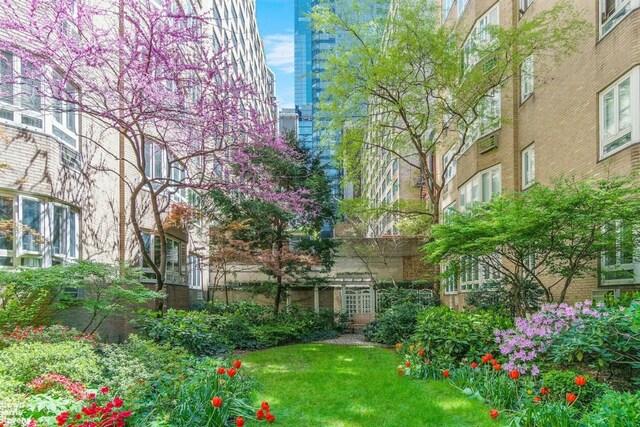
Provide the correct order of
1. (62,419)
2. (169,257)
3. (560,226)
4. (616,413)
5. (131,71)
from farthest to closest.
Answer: (169,257) → (131,71) → (560,226) → (62,419) → (616,413)

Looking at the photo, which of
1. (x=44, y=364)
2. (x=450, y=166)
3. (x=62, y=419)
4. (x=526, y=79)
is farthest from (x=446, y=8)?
(x=62, y=419)

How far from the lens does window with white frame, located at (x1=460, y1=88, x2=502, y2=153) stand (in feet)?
50.8

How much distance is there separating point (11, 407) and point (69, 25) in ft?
31.6

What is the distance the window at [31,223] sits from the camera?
32.5ft

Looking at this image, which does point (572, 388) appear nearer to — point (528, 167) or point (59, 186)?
point (528, 167)

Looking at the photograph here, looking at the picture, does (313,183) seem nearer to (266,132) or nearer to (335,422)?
(266,132)

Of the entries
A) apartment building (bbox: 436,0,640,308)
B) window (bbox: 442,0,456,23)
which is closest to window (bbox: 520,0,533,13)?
apartment building (bbox: 436,0,640,308)

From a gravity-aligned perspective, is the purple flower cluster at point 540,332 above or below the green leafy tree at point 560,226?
below

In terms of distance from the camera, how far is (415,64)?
14.5 m

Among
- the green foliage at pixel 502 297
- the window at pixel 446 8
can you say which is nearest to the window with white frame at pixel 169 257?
the green foliage at pixel 502 297

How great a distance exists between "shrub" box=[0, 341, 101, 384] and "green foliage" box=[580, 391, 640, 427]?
5.80 meters

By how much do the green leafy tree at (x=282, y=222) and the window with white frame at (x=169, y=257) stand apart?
6.27ft

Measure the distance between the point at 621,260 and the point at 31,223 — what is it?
12709 mm

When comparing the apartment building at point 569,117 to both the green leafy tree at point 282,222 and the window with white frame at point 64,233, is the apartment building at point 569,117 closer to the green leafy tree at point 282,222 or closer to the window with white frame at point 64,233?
the green leafy tree at point 282,222
